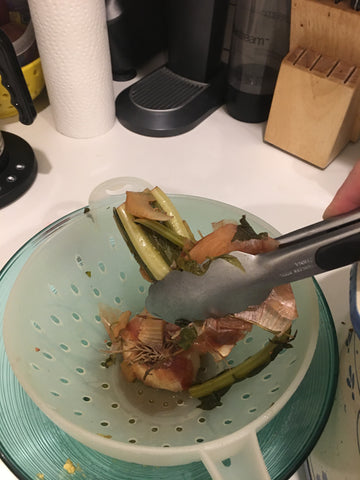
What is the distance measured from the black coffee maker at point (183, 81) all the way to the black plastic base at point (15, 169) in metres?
0.19

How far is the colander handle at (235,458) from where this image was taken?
0.33m

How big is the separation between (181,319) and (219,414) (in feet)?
0.35

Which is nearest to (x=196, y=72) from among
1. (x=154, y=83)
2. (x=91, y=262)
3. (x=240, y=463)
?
(x=154, y=83)

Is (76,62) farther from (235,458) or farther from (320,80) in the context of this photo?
(235,458)

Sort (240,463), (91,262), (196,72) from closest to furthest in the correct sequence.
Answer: (240,463) < (91,262) < (196,72)

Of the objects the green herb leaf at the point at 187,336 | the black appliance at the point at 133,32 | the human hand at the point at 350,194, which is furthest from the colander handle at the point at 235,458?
the black appliance at the point at 133,32

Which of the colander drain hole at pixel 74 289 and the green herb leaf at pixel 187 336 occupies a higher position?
the green herb leaf at pixel 187 336

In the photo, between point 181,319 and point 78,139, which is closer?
point 181,319

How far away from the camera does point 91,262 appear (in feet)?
1.75

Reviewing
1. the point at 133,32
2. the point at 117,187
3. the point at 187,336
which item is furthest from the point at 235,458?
the point at 133,32

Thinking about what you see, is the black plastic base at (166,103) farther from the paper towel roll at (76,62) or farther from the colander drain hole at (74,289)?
the colander drain hole at (74,289)

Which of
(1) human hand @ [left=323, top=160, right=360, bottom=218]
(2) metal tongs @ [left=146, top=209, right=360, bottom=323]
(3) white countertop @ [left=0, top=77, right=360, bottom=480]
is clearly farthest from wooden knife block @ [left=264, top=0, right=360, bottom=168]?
(2) metal tongs @ [left=146, top=209, right=360, bottom=323]

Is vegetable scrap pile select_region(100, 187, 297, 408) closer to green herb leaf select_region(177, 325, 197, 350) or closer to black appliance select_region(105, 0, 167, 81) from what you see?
green herb leaf select_region(177, 325, 197, 350)

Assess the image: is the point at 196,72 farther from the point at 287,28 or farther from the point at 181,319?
the point at 181,319
